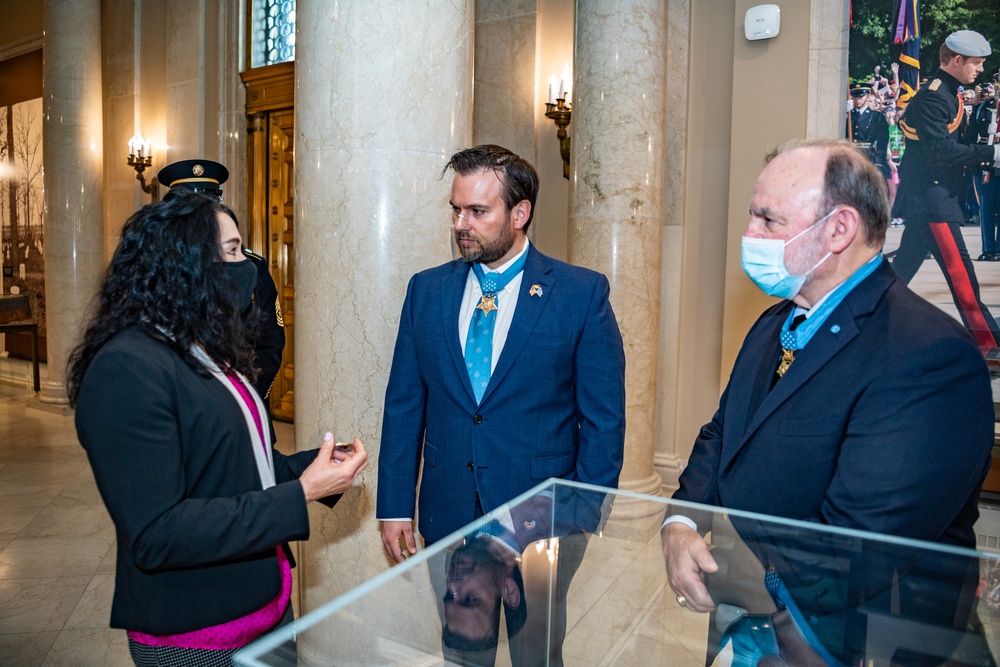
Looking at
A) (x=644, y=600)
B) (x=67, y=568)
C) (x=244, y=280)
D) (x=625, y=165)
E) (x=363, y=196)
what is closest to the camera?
(x=644, y=600)

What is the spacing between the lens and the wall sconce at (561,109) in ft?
17.8

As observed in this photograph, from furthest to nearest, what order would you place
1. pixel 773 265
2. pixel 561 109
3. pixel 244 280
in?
pixel 561 109 < pixel 244 280 < pixel 773 265

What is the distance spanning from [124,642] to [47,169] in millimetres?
6624

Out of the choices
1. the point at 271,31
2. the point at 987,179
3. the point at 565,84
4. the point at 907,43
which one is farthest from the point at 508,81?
the point at 987,179

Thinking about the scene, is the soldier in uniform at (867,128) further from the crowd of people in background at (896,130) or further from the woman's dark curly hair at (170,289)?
the woman's dark curly hair at (170,289)

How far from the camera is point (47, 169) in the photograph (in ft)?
27.0

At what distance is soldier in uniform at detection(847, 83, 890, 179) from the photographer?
4473mm

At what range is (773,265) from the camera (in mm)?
1640

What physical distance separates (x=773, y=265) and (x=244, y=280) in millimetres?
1164

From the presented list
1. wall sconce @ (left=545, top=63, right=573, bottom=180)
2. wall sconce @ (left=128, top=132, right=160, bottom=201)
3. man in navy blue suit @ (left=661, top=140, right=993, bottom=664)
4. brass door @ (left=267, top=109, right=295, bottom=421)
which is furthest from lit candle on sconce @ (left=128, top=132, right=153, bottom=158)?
man in navy blue suit @ (left=661, top=140, right=993, bottom=664)

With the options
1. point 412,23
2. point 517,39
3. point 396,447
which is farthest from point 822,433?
point 517,39

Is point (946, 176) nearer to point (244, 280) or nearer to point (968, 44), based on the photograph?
point (968, 44)

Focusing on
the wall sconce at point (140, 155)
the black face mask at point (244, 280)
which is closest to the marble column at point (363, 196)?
the black face mask at point (244, 280)

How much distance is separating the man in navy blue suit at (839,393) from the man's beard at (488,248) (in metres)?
0.74
